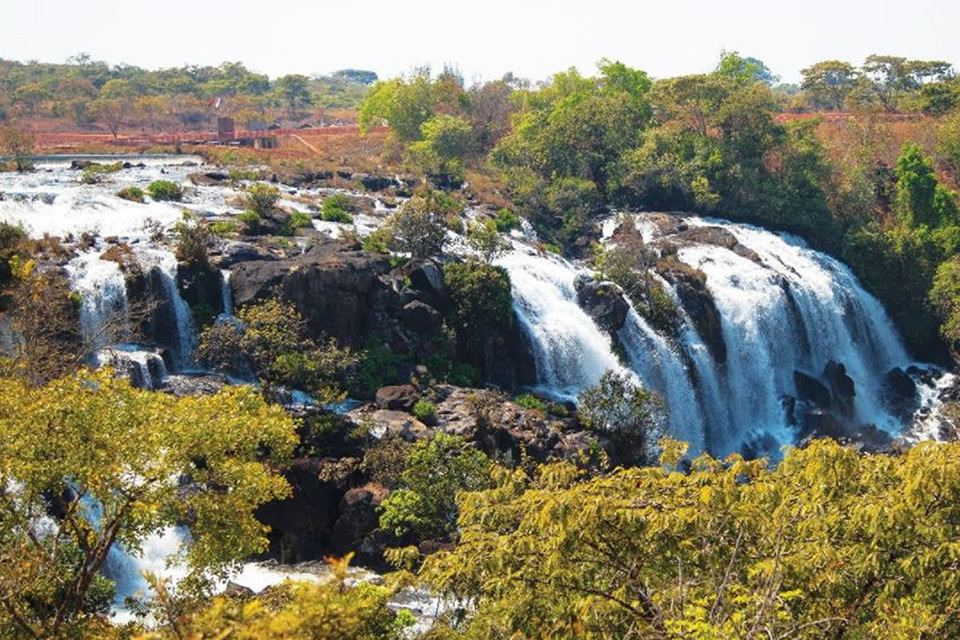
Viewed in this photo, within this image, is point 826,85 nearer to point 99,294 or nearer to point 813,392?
point 813,392

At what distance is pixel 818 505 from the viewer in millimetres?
8797

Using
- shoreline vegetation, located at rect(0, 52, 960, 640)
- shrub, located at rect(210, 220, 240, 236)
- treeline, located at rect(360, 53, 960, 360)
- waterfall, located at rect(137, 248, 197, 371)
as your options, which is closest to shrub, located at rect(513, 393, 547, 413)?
Answer: shoreline vegetation, located at rect(0, 52, 960, 640)

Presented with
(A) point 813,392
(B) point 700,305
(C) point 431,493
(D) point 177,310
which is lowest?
(A) point 813,392

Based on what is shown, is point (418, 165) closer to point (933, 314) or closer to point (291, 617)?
point (933, 314)

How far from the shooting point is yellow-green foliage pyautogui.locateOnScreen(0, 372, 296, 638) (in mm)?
9945

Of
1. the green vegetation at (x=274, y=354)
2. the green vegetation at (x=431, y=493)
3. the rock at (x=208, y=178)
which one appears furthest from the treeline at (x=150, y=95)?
the green vegetation at (x=431, y=493)

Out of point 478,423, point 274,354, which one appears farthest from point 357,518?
point 274,354

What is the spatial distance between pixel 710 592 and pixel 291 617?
377 centimetres

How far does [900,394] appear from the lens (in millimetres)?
34250

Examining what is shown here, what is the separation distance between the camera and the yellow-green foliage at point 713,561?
7.83m

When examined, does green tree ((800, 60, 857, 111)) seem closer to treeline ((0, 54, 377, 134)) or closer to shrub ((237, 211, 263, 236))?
treeline ((0, 54, 377, 134))

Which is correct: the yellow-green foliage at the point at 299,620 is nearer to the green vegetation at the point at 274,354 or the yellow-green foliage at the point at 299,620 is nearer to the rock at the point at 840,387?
the green vegetation at the point at 274,354

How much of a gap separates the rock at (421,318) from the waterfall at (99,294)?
7.61m

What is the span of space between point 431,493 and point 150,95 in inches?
2661
